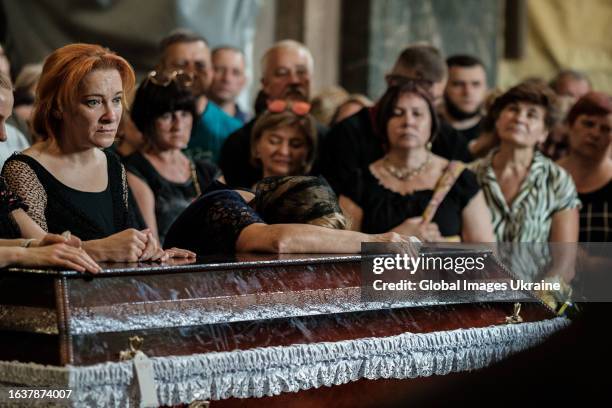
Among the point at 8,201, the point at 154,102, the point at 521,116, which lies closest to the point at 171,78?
the point at 154,102

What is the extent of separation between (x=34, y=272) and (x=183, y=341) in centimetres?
42

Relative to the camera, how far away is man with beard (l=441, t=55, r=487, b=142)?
686 cm

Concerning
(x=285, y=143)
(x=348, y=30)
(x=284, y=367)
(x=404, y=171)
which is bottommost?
(x=284, y=367)

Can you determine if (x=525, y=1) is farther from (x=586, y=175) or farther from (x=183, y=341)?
(x=183, y=341)

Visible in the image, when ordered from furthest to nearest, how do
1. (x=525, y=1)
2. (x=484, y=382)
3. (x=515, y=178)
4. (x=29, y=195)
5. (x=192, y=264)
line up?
(x=525, y=1)
(x=515, y=178)
(x=484, y=382)
(x=29, y=195)
(x=192, y=264)

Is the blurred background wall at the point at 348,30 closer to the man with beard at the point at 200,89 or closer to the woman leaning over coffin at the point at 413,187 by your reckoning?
the man with beard at the point at 200,89

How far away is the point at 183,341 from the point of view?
2949 millimetres

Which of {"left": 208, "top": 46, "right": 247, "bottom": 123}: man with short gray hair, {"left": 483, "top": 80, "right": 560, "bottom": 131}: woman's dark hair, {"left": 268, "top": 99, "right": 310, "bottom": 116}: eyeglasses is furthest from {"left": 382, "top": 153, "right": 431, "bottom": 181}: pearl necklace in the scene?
{"left": 208, "top": 46, "right": 247, "bottom": 123}: man with short gray hair

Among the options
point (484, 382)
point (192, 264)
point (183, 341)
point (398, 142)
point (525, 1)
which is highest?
point (525, 1)

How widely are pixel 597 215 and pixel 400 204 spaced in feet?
3.76

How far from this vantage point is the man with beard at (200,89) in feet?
19.1

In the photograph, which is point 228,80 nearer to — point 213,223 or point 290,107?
point 290,107

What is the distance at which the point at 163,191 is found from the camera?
193 inches

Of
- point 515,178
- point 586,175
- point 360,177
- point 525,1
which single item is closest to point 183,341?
point 360,177
